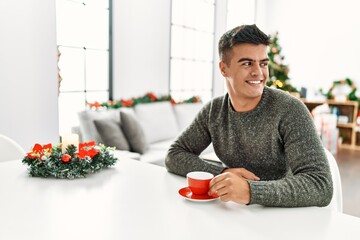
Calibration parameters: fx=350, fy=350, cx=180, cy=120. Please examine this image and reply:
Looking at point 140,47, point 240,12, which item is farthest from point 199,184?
point 240,12

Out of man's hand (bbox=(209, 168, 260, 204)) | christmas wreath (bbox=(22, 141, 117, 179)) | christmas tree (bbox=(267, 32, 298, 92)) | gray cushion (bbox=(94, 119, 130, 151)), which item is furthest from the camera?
christmas tree (bbox=(267, 32, 298, 92))

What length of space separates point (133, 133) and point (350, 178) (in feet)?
8.35

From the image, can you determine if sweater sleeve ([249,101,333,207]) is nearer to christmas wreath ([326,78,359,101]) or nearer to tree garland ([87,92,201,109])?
tree garland ([87,92,201,109])

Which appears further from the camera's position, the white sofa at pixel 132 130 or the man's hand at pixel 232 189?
the white sofa at pixel 132 130

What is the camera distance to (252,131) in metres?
1.33

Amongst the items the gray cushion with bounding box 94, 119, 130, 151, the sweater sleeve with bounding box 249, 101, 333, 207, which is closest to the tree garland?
the gray cushion with bounding box 94, 119, 130, 151

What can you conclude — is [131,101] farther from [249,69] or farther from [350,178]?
[350,178]

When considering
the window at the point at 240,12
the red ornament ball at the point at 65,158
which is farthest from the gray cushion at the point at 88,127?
the window at the point at 240,12

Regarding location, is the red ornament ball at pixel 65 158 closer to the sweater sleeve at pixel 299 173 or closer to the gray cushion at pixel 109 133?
the sweater sleeve at pixel 299 173

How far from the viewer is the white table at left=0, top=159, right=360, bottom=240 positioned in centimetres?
84

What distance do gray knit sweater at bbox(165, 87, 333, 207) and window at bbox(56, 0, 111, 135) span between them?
7.04ft

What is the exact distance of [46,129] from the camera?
124 inches

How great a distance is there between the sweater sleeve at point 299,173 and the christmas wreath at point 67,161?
0.63 metres

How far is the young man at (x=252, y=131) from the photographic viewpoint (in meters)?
1.17
